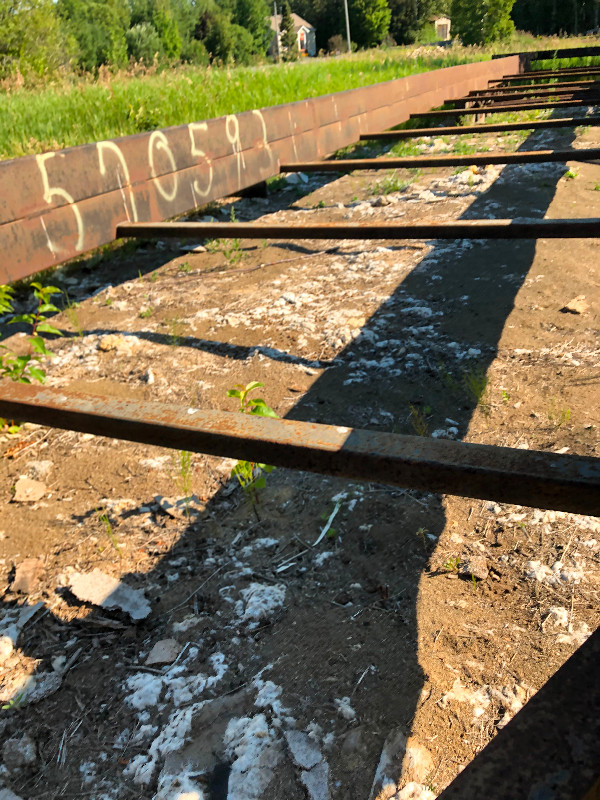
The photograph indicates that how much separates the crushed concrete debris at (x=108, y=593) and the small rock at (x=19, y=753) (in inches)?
16.6

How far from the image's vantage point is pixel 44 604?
2.04 metres

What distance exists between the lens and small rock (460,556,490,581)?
1.94 metres

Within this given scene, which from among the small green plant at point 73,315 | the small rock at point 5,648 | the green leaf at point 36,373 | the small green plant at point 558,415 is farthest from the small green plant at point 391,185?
the small rock at point 5,648

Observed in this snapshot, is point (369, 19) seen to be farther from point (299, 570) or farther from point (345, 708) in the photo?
point (345, 708)

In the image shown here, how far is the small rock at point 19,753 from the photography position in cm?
158

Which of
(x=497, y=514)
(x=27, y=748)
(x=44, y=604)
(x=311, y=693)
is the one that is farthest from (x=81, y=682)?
(x=497, y=514)

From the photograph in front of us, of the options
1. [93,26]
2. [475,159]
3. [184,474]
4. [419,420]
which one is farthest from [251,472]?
[93,26]

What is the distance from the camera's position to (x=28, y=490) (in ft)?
8.50

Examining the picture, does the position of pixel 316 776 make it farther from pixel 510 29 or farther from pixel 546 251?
pixel 510 29

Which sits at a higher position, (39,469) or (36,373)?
(36,373)

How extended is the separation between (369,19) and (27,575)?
55708 millimetres

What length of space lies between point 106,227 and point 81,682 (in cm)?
330

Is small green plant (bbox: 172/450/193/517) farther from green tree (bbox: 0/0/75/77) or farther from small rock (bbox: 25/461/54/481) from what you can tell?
green tree (bbox: 0/0/75/77)

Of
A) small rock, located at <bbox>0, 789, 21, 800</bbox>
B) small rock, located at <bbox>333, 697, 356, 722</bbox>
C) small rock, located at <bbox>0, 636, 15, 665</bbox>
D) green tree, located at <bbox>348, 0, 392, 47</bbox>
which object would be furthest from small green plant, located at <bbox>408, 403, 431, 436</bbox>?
green tree, located at <bbox>348, 0, 392, 47</bbox>
